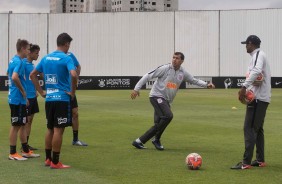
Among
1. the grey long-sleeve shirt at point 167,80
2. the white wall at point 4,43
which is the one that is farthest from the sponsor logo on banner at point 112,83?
the grey long-sleeve shirt at point 167,80

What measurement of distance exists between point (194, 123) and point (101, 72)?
44.2 metres

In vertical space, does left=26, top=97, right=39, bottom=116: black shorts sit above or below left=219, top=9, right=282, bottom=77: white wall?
below

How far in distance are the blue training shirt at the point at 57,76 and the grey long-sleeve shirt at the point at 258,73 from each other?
2.81 meters

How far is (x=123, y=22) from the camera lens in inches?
2397

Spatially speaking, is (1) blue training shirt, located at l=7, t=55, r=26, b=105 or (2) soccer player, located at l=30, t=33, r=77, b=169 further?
(1) blue training shirt, located at l=7, t=55, r=26, b=105

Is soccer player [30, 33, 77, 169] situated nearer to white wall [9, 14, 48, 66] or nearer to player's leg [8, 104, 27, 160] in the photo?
player's leg [8, 104, 27, 160]

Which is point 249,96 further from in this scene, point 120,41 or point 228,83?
point 120,41

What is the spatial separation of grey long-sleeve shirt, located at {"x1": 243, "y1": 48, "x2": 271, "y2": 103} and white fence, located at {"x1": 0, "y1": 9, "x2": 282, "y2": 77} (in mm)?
50294

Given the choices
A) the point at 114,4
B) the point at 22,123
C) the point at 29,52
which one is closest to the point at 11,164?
the point at 22,123

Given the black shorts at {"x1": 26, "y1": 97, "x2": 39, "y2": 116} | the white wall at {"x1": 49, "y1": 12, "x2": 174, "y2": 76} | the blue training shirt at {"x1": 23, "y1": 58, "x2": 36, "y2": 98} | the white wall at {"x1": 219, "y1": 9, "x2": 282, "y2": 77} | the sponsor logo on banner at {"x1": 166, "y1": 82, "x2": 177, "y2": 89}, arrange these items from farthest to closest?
the white wall at {"x1": 49, "y1": 12, "x2": 174, "y2": 76} → the white wall at {"x1": 219, "y1": 9, "x2": 282, "y2": 77} → the sponsor logo on banner at {"x1": 166, "y1": 82, "x2": 177, "y2": 89} → the black shorts at {"x1": 26, "y1": 97, "x2": 39, "y2": 116} → the blue training shirt at {"x1": 23, "y1": 58, "x2": 36, "y2": 98}

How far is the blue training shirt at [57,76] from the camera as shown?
8805 millimetres

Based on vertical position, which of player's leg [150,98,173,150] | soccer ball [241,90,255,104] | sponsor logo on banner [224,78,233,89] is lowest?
sponsor logo on banner [224,78,233,89]

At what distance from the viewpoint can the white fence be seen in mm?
59094

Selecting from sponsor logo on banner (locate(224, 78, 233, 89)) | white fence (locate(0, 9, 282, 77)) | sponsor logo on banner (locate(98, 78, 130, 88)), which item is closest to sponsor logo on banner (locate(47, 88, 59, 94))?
sponsor logo on banner (locate(98, 78, 130, 88))
